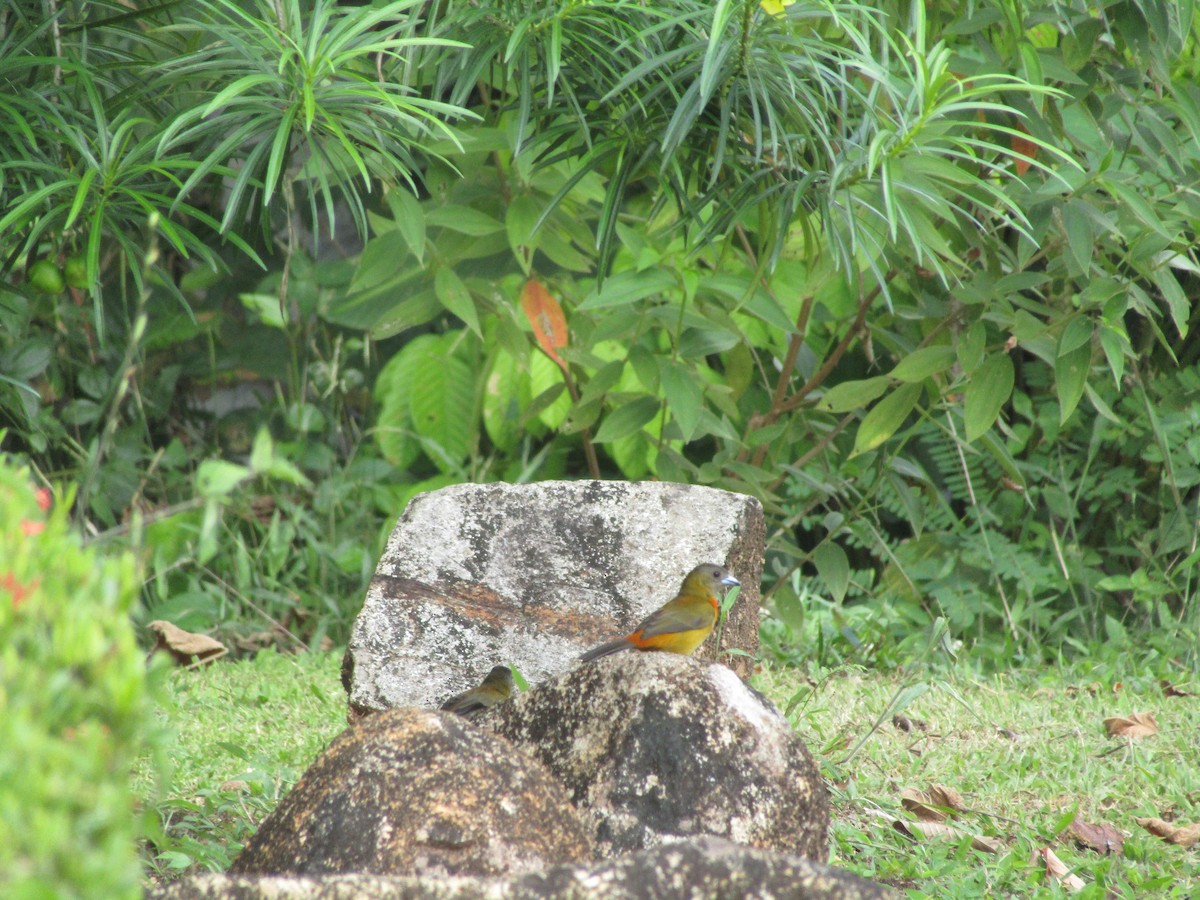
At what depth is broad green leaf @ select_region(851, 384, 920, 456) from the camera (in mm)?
4164

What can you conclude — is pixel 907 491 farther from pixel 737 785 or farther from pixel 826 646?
pixel 737 785

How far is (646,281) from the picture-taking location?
3859 millimetres

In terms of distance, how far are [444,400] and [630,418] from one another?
174 centimetres

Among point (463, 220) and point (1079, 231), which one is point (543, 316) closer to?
point (463, 220)

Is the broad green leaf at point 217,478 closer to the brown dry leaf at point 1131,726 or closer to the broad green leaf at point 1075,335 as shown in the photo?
the broad green leaf at point 1075,335

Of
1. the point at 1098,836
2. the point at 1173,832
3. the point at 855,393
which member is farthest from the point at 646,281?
the point at 1173,832

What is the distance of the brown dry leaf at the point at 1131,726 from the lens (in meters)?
3.92

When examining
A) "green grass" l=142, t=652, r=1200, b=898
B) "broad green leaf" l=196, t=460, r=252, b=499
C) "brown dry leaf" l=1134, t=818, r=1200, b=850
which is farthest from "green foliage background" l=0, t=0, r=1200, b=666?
"brown dry leaf" l=1134, t=818, r=1200, b=850

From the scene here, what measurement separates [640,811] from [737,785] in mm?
179

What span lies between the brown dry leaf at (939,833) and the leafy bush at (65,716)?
7.52 ft

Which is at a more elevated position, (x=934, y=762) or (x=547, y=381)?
(x=547, y=381)

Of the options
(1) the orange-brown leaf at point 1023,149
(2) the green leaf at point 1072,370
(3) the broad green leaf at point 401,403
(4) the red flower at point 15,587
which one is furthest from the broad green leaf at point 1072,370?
(4) the red flower at point 15,587

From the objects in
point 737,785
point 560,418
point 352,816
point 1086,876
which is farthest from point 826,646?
point 352,816

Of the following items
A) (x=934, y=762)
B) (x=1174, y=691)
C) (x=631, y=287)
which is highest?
(x=631, y=287)
